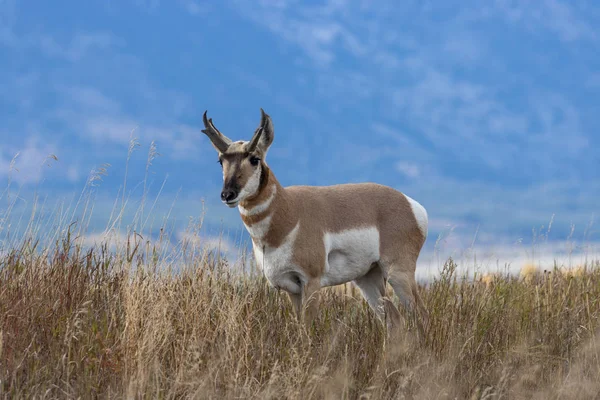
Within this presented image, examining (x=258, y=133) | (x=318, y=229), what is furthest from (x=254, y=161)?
(x=318, y=229)

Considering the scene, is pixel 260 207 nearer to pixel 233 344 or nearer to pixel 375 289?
pixel 233 344

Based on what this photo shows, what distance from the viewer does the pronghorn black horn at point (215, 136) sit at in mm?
6926

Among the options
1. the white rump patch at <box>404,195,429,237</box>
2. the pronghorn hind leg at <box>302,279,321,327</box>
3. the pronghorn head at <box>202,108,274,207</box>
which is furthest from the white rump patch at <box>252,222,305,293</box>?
the white rump patch at <box>404,195,429,237</box>

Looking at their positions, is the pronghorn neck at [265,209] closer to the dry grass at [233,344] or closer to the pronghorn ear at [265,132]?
the pronghorn ear at [265,132]

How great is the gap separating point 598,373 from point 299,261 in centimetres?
307

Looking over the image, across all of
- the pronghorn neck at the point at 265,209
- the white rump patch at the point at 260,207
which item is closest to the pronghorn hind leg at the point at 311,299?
the pronghorn neck at the point at 265,209

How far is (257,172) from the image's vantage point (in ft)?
21.8

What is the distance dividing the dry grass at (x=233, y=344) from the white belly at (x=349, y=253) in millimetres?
509

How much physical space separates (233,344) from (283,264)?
133 cm

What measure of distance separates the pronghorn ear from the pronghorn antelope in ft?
0.03

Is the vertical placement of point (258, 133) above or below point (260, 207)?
above

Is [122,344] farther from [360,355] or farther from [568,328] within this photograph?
[568,328]

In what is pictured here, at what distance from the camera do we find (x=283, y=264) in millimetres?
6781

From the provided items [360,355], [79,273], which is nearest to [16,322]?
[79,273]
